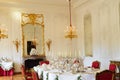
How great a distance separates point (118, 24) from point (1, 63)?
6.15m

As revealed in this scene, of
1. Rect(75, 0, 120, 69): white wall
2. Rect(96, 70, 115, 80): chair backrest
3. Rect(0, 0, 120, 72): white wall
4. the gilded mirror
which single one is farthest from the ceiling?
Rect(96, 70, 115, 80): chair backrest

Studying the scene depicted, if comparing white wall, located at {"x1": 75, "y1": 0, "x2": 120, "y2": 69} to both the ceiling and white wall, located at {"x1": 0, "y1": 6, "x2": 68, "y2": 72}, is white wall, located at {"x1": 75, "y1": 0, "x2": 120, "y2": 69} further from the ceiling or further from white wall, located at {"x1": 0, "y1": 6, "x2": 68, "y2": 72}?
white wall, located at {"x1": 0, "y1": 6, "x2": 68, "y2": 72}

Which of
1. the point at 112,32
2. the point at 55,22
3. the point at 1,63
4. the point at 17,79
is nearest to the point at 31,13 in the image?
the point at 55,22

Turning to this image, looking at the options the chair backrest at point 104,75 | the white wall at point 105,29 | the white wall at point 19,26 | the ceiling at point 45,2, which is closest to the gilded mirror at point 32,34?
the white wall at point 19,26

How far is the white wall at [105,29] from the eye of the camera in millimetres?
8148

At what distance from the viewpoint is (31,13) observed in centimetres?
1148

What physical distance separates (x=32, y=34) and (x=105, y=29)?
14.3ft

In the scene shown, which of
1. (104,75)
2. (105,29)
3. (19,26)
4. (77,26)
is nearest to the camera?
(104,75)

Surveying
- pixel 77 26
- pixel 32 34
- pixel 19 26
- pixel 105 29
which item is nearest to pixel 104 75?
pixel 105 29

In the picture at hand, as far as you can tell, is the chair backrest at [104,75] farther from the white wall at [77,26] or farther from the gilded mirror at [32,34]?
the gilded mirror at [32,34]

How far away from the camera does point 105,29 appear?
352 inches

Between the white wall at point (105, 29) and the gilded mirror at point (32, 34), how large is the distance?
9.19 feet

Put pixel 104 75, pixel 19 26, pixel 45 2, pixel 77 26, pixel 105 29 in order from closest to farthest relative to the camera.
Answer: pixel 104 75 < pixel 105 29 < pixel 19 26 < pixel 45 2 < pixel 77 26

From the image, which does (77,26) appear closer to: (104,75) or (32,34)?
(32,34)
